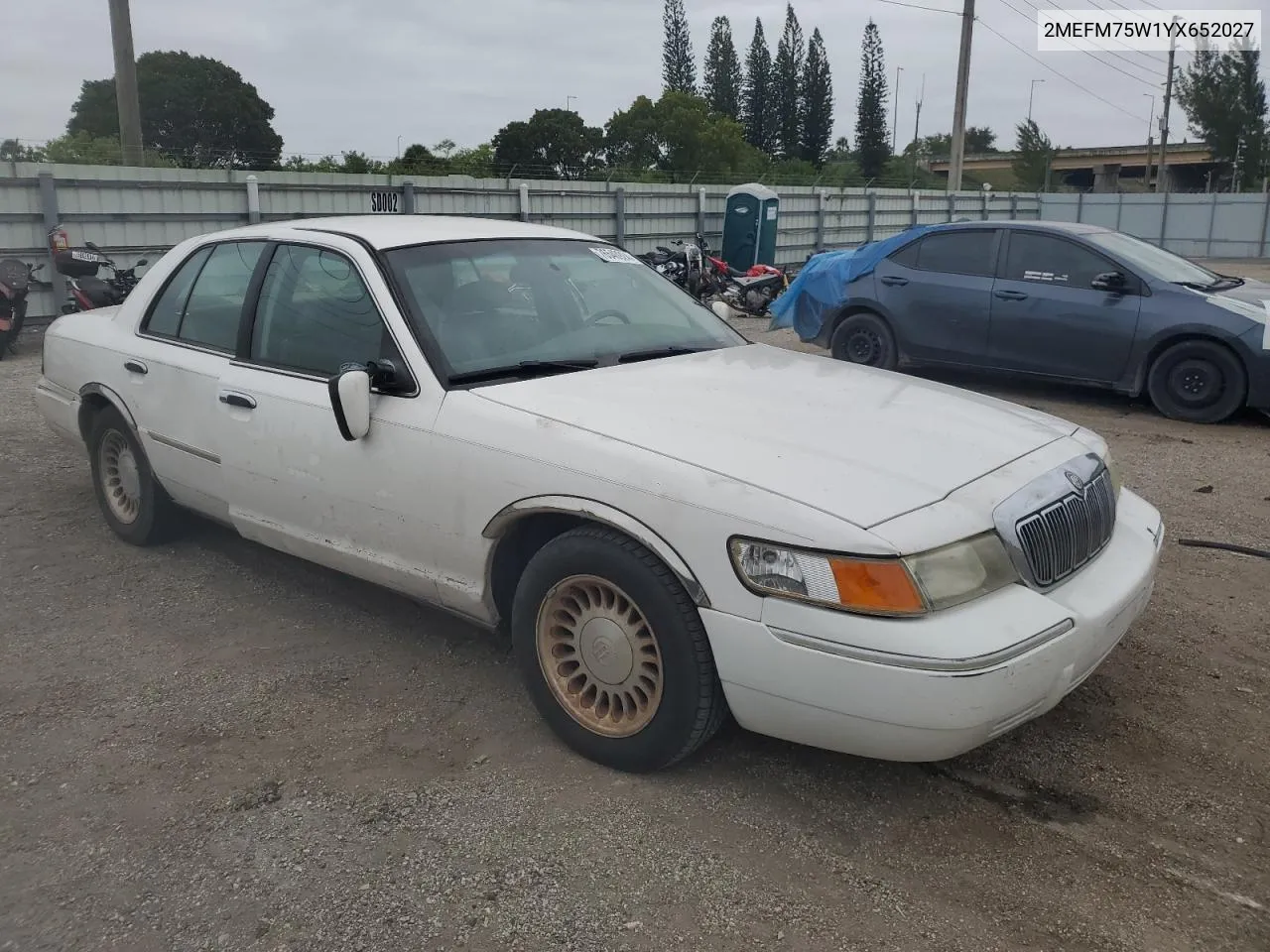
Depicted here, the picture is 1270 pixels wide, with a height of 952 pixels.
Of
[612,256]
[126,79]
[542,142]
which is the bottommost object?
[612,256]

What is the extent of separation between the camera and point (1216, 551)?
16.5 ft

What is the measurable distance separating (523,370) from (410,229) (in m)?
0.97

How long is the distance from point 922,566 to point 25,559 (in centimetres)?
430

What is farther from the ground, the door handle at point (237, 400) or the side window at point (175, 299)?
the side window at point (175, 299)

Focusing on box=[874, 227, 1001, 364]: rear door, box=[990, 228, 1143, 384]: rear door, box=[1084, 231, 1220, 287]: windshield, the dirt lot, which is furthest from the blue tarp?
the dirt lot

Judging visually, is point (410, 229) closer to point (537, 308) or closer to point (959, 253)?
point (537, 308)

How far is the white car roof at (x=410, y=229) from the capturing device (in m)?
3.95

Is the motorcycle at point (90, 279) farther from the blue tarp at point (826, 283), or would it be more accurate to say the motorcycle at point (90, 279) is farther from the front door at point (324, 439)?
the front door at point (324, 439)

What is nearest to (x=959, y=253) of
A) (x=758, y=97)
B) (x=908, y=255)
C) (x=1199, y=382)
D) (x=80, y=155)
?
(x=908, y=255)

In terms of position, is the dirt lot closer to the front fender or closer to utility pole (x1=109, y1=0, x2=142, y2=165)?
the front fender

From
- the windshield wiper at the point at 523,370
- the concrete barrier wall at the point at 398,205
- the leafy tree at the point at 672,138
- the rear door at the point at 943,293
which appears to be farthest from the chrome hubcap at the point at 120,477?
the leafy tree at the point at 672,138

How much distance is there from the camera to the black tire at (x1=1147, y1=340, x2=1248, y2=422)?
777cm

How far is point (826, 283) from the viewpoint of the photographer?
1018 cm

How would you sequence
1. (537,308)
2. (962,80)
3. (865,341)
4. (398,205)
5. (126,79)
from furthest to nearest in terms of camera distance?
(962,80) → (398,205) → (126,79) → (865,341) → (537,308)
